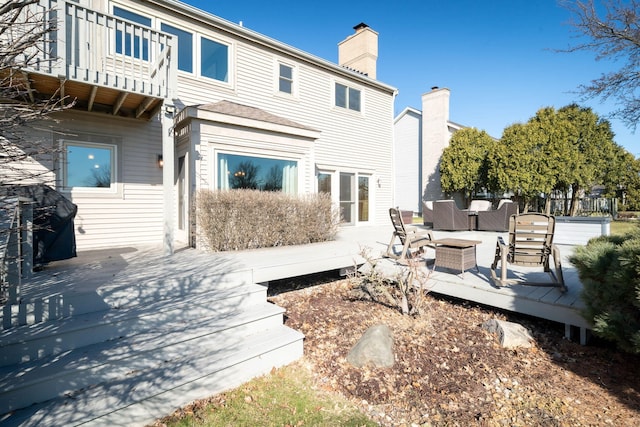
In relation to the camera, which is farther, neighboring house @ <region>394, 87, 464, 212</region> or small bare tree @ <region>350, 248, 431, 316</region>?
neighboring house @ <region>394, 87, 464, 212</region>

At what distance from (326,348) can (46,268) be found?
13.8 ft

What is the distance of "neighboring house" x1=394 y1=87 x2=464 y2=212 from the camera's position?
18031 mm

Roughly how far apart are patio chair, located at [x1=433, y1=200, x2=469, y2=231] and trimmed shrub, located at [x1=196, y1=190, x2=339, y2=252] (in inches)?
204

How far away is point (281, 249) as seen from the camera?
668 centimetres

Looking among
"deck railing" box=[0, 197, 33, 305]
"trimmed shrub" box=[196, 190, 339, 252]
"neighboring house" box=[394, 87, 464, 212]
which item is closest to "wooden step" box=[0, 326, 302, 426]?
"deck railing" box=[0, 197, 33, 305]

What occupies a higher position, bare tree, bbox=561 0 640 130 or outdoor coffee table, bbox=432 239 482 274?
bare tree, bbox=561 0 640 130

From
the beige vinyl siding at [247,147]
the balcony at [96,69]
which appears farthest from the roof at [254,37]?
the beige vinyl siding at [247,147]

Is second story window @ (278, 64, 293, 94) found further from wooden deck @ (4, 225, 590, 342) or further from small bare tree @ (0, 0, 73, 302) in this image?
small bare tree @ (0, 0, 73, 302)

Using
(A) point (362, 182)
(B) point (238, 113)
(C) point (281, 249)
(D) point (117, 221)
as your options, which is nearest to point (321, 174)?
(A) point (362, 182)

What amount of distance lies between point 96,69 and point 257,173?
3.66 meters

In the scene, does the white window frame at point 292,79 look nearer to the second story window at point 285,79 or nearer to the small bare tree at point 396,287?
the second story window at point 285,79

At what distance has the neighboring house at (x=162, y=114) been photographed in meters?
5.69

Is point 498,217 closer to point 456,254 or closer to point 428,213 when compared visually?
point 428,213

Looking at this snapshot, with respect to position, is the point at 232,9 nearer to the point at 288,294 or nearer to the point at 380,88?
the point at 380,88
